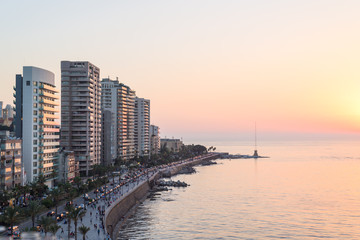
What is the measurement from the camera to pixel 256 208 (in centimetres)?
10369

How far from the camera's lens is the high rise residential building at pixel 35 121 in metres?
104

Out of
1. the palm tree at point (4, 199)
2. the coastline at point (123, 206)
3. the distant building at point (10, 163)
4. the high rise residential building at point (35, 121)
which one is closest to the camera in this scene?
the palm tree at point (4, 199)

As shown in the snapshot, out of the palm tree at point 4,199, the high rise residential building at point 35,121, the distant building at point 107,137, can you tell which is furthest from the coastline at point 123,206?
the distant building at point 107,137

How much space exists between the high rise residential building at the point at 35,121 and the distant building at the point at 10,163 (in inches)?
390

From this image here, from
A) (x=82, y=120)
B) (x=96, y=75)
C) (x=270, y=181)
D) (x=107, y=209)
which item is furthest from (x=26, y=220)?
(x=270, y=181)

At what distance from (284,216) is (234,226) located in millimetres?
17672

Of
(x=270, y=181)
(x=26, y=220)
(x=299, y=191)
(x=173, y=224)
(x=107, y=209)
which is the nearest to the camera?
(x=26, y=220)

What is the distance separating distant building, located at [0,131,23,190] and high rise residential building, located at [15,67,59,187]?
32.5 feet

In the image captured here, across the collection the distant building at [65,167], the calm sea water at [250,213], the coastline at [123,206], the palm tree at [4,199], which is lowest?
the calm sea water at [250,213]

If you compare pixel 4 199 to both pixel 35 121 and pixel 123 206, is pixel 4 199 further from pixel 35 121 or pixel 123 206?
pixel 35 121

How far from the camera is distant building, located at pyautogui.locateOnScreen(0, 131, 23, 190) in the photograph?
86.6 meters

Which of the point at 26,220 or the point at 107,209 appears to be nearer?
the point at 26,220

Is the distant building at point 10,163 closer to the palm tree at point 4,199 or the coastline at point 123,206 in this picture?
the palm tree at point 4,199

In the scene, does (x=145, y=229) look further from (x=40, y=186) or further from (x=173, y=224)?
(x=40, y=186)
